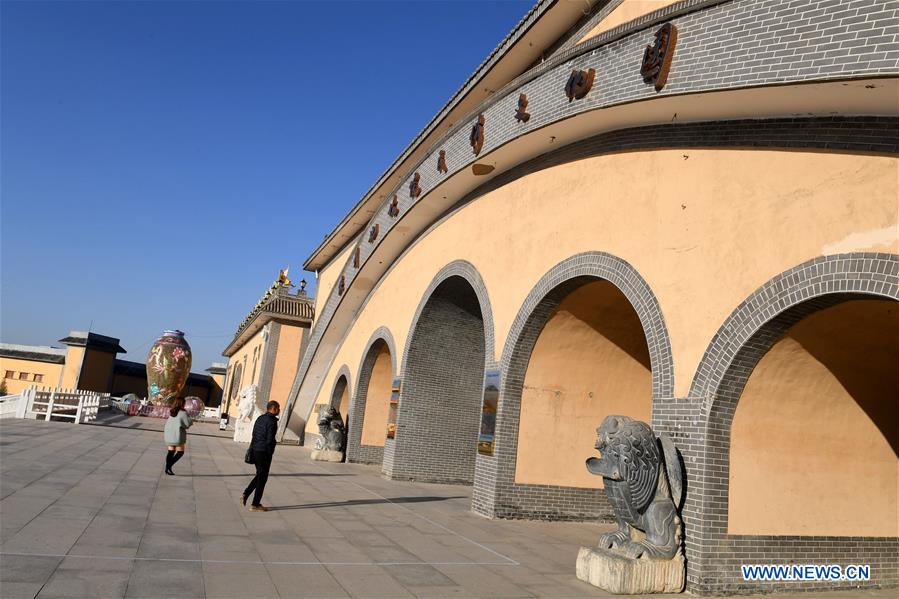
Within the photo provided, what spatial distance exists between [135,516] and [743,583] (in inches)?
227

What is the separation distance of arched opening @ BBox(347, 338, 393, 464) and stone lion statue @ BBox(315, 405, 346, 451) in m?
0.38

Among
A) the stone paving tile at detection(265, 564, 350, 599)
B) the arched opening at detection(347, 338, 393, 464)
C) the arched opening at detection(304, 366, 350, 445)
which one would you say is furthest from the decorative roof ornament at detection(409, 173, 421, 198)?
the stone paving tile at detection(265, 564, 350, 599)

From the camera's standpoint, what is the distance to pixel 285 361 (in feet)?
89.2

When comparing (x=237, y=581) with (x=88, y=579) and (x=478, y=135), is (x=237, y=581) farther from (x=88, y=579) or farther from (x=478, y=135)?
(x=478, y=135)

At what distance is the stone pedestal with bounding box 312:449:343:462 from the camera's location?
15.8 meters

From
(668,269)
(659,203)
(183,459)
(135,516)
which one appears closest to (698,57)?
(659,203)

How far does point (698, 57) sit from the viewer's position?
646 cm

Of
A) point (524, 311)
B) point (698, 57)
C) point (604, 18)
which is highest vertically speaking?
point (604, 18)

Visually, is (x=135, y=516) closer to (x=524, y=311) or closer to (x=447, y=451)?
(x=524, y=311)

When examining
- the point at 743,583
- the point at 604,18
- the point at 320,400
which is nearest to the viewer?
the point at 743,583

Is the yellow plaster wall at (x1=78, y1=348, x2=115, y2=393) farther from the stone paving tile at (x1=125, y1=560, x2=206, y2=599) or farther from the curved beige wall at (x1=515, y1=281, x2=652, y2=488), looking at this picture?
the stone paving tile at (x1=125, y1=560, x2=206, y2=599)

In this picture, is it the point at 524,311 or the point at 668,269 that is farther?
the point at 524,311

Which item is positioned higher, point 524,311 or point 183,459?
point 524,311

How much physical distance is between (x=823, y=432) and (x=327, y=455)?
38.3 feet
